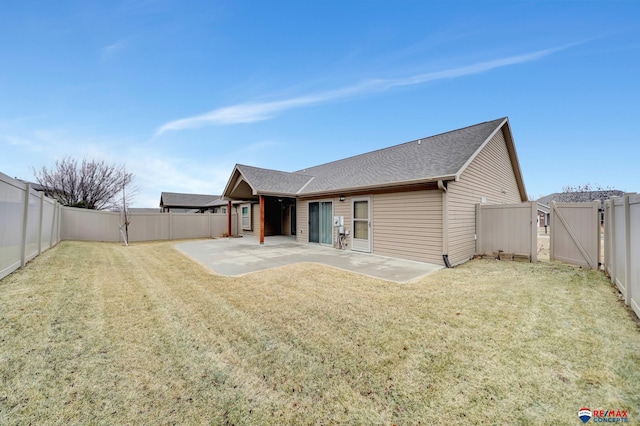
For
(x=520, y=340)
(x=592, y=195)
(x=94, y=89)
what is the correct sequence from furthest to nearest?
(x=592, y=195) → (x=94, y=89) → (x=520, y=340)

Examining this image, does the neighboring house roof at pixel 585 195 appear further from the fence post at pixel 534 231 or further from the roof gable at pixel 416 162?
the fence post at pixel 534 231

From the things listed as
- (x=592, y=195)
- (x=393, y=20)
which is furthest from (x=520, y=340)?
(x=592, y=195)

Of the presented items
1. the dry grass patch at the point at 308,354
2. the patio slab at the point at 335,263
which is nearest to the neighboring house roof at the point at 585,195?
the patio slab at the point at 335,263

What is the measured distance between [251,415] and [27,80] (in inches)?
575

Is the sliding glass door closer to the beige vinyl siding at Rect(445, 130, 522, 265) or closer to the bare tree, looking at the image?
the beige vinyl siding at Rect(445, 130, 522, 265)

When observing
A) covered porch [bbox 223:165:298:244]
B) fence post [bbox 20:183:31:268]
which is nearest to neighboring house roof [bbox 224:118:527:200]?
covered porch [bbox 223:165:298:244]

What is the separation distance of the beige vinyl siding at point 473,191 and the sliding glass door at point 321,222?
5.09 m

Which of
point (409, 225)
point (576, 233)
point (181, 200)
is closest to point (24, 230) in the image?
point (409, 225)

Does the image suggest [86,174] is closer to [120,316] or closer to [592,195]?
[120,316]

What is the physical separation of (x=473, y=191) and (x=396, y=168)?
279cm

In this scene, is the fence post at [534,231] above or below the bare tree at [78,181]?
below

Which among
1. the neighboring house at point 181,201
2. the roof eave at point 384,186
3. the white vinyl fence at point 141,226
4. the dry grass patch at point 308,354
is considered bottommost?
the dry grass patch at point 308,354

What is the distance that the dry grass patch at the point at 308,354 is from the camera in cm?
194

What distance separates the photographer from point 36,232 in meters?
6.29
